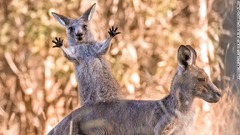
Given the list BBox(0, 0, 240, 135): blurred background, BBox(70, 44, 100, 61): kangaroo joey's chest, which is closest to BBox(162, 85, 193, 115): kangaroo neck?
BBox(0, 0, 240, 135): blurred background

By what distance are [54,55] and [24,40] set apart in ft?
0.26

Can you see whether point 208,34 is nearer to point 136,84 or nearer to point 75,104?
point 136,84

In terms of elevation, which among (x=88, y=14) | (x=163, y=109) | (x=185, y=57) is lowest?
(x=163, y=109)

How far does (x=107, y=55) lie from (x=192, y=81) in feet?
0.75

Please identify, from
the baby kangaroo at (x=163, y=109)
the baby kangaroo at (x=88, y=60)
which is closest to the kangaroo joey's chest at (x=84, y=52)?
the baby kangaroo at (x=88, y=60)

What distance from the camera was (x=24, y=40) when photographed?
179 cm

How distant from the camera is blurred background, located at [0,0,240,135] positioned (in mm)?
1780

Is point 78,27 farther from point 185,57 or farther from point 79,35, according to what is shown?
point 185,57

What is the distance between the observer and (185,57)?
65.4 inches

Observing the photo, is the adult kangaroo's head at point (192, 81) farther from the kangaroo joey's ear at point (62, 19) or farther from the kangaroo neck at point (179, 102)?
the kangaroo joey's ear at point (62, 19)

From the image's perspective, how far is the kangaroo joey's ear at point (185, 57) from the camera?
5.43 ft

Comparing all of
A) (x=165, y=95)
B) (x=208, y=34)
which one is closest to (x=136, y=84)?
(x=165, y=95)

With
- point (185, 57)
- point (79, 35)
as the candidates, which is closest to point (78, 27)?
point (79, 35)

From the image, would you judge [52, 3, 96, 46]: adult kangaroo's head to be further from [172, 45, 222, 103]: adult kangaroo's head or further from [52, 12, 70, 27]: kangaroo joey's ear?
[172, 45, 222, 103]: adult kangaroo's head
